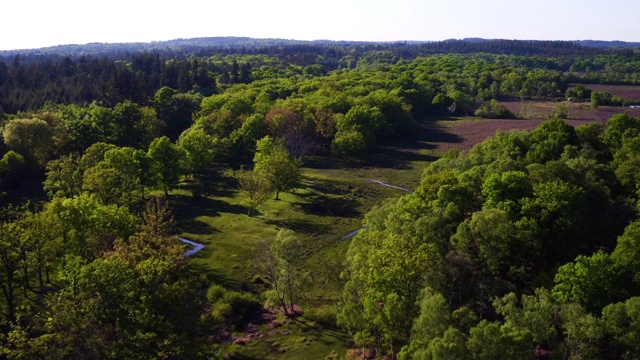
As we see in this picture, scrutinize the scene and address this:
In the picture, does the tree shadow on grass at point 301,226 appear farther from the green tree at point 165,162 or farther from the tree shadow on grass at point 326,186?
the green tree at point 165,162

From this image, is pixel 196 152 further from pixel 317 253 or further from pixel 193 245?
pixel 317 253

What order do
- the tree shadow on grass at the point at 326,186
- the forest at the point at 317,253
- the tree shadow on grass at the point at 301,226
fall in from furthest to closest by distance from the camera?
the tree shadow on grass at the point at 326,186 < the tree shadow on grass at the point at 301,226 < the forest at the point at 317,253

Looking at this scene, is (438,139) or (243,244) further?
(438,139)

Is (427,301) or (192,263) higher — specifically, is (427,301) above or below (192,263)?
above

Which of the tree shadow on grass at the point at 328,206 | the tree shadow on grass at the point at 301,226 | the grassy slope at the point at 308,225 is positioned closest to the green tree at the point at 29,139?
the grassy slope at the point at 308,225

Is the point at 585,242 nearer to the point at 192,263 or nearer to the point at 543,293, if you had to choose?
the point at 543,293

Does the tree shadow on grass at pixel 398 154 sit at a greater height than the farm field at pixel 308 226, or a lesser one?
greater

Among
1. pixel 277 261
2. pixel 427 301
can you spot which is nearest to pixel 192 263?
pixel 277 261
